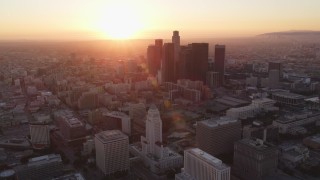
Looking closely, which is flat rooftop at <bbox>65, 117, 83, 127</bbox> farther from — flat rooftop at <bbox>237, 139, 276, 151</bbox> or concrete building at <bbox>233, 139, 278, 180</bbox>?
flat rooftop at <bbox>237, 139, 276, 151</bbox>

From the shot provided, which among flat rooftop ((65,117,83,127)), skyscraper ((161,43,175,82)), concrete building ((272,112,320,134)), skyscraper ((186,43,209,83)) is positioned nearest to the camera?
flat rooftop ((65,117,83,127))

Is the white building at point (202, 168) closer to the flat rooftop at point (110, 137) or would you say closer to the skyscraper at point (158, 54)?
the flat rooftop at point (110, 137)

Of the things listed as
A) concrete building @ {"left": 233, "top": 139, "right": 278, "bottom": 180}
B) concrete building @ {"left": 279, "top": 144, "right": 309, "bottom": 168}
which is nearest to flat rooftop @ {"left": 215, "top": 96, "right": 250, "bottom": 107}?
concrete building @ {"left": 279, "top": 144, "right": 309, "bottom": 168}

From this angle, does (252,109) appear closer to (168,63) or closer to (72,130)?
(168,63)

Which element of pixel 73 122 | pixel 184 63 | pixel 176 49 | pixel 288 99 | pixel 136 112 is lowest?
pixel 136 112

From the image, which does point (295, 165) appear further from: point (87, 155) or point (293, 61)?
point (293, 61)

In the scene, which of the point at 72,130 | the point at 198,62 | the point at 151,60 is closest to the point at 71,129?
the point at 72,130
